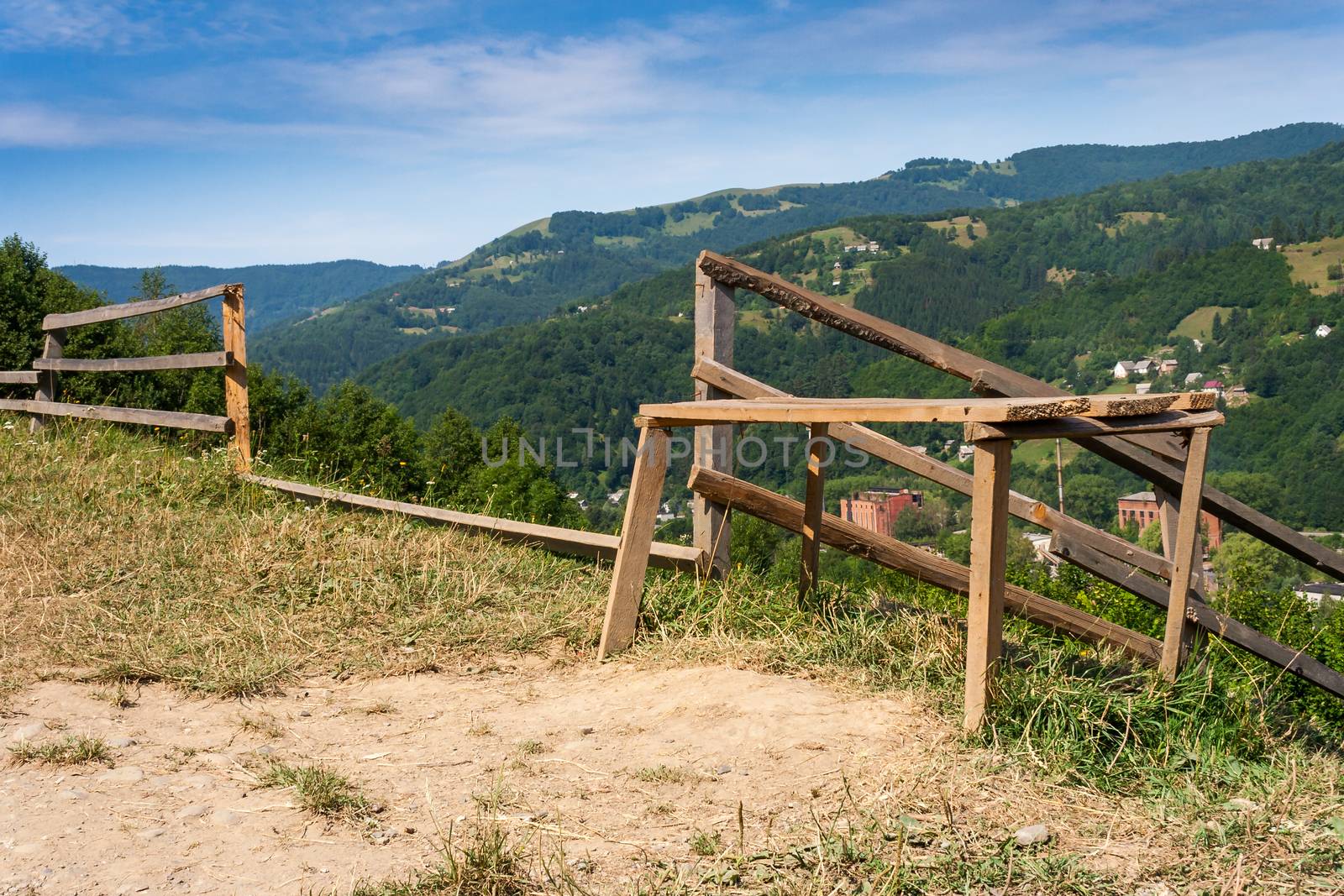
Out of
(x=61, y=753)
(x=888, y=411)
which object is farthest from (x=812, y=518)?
(x=61, y=753)

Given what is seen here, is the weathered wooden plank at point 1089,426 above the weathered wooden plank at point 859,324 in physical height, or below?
below

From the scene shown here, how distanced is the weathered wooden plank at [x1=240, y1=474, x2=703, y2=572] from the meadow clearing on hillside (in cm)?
12

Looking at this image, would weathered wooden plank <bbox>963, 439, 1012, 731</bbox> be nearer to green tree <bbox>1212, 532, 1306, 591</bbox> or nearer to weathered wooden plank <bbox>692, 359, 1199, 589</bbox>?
weathered wooden plank <bbox>692, 359, 1199, 589</bbox>

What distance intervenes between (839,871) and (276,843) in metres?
1.38

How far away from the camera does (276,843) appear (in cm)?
251

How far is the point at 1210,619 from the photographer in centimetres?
379

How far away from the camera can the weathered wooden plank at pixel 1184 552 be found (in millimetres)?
3375

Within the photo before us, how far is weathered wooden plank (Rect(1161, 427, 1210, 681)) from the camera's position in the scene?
3.38m

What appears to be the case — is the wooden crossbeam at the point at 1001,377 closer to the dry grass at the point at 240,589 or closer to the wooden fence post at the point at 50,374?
the dry grass at the point at 240,589

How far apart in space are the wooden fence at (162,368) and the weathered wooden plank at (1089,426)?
18.3ft

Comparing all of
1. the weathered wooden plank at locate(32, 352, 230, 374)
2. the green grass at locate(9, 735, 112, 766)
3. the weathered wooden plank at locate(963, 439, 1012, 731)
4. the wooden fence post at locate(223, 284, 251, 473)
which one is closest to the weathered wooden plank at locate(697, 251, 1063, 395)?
the weathered wooden plank at locate(963, 439, 1012, 731)

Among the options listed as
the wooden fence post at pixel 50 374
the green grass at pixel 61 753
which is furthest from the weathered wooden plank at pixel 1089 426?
the wooden fence post at pixel 50 374

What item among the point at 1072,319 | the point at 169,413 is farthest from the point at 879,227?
the point at 169,413

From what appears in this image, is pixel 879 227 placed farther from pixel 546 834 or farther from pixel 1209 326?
pixel 546 834
